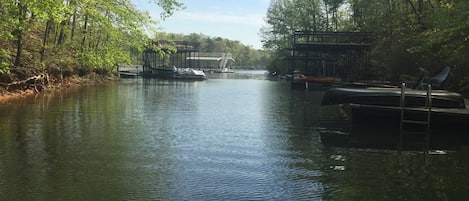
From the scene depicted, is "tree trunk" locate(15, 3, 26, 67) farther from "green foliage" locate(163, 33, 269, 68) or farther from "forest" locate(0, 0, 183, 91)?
"green foliage" locate(163, 33, 269, 68)

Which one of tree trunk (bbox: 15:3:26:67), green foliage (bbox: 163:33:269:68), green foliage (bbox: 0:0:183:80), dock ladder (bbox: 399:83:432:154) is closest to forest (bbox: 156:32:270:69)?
green foliage (bbox: 163:33:269:68)

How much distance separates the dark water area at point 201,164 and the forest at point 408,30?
7.14m

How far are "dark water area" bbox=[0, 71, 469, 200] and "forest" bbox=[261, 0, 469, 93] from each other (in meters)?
7.14

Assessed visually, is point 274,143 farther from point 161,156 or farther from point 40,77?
point 40,77

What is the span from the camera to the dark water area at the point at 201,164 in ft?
26.0

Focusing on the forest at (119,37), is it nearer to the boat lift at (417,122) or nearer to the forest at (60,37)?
the forest at (60,37)

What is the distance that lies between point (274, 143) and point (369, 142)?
269 cm

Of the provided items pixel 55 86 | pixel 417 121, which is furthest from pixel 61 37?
pixel 417 121

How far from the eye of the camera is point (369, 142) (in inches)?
529

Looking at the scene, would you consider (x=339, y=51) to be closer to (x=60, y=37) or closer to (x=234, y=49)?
(x=60, y=37)

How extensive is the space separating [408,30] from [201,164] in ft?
83.7

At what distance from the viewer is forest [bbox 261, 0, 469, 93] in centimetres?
1986

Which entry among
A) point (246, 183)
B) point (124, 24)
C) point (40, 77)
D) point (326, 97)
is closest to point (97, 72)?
point (124, 24)

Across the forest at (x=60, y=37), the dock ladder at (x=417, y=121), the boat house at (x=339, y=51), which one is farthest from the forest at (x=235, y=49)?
the dock ladder at (x=417, y=121)
